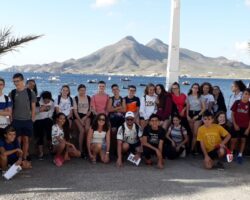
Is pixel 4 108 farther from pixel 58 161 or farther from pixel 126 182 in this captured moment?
pixel 126 182

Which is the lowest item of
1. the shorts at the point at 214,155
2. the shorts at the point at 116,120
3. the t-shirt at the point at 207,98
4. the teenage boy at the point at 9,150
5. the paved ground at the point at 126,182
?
the paved ground at the point at 126,182

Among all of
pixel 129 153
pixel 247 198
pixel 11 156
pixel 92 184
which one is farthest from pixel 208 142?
pixel 11 156

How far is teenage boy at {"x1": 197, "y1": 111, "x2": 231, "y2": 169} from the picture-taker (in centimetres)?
898

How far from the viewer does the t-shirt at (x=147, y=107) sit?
1007 centimetres

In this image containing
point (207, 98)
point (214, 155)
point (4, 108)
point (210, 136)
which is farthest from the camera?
point (207, 98)

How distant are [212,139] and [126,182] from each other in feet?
8.74

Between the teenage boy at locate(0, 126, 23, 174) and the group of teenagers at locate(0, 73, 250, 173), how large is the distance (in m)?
0.02

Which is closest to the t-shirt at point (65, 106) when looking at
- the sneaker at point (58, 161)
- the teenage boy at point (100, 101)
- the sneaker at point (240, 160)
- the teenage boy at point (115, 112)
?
the teenage boy at point (100, 101)

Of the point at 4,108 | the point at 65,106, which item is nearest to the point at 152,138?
Answer: the point at 65,106

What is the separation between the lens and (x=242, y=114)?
9.70 metres

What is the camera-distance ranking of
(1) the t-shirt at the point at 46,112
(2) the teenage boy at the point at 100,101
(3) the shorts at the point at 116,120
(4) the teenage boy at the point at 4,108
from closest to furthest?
(4) the teenage boy at the point at 4,108
(1) the t-shirt at the point at 46,112
(2) the teenage boy at the point at 100,101
(3) the shorts at the point at 116,120

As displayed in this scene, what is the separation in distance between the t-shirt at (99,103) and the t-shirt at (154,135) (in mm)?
1374

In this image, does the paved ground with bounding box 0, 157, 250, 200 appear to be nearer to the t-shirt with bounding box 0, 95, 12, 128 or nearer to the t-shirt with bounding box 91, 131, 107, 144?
the t-shirt with bounding box 91, 131, 107, 144

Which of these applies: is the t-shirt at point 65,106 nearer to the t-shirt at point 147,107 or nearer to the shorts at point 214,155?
the t-shirt at point 147,107
